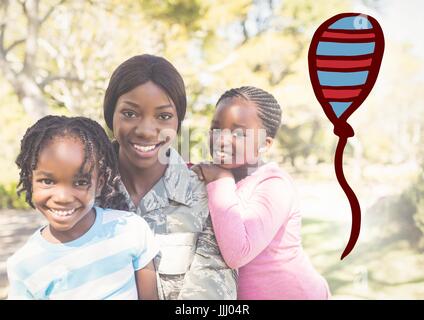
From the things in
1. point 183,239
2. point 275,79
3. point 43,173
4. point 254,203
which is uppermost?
point 275,79

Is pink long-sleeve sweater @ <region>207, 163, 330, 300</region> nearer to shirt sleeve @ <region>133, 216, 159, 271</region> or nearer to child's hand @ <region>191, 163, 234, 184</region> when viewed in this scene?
child's hand @ <region>191, 163, 234, 184</region>

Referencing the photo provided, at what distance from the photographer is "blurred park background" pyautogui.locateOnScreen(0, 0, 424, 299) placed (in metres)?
2.00

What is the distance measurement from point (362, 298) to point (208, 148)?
0.89 metres

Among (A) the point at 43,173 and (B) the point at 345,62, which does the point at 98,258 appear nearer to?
(A) the point at 43,173

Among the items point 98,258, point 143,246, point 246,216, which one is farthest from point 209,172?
point 98,258

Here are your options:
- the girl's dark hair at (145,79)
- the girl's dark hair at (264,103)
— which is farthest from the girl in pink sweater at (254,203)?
the girl's dark hair at (145,79)

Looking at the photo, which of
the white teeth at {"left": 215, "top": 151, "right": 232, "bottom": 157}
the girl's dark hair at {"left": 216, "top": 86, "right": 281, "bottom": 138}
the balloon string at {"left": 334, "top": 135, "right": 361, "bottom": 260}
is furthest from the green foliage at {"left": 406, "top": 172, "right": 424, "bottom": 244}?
the white teeth at {"left": 215, "top": 151, "right": 232, "bottom": 157}

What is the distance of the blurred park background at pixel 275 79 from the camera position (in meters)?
2.00

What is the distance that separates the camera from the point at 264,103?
5.44ft

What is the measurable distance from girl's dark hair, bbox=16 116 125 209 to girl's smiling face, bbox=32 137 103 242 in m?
0.01

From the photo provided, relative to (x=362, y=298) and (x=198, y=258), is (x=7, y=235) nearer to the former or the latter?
(x=198, y=258)

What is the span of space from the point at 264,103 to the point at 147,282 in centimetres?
65

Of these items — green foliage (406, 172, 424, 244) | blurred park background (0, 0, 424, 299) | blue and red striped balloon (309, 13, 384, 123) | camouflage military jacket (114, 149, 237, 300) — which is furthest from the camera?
green foliage (406, 172, 424, 244)
